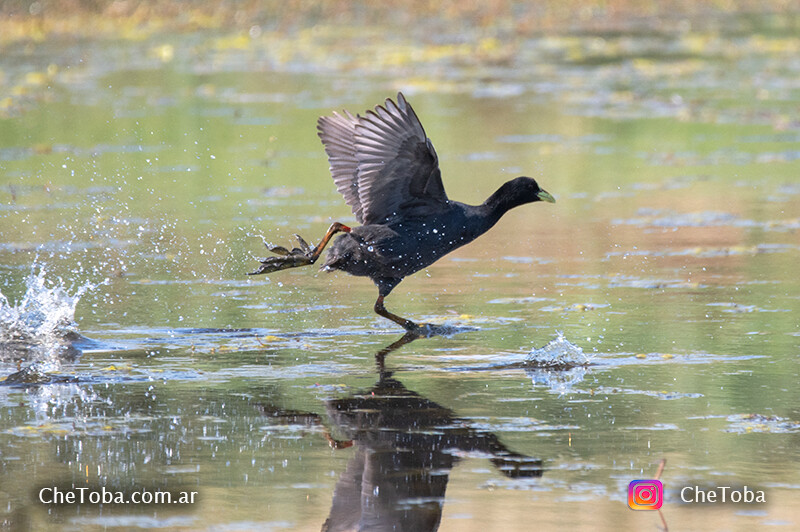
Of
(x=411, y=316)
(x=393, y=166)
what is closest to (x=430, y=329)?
(x=411, y=316)

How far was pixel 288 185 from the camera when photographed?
1330cm

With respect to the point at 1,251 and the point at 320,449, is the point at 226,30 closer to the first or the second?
the point at 1,251

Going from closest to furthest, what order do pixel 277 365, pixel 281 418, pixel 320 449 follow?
pixel 320 449, pixel 281 418, pixel 277 365

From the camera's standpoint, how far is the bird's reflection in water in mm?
4895

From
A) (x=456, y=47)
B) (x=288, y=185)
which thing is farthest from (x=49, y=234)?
(x=456, y=47)

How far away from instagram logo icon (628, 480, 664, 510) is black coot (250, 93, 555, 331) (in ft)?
9.78

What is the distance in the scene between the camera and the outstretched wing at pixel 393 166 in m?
7.65

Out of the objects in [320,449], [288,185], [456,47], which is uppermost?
[456,47]

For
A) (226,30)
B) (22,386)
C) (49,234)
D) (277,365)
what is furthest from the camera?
(226,30)

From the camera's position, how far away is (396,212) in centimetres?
802

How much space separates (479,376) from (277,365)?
3.37ft

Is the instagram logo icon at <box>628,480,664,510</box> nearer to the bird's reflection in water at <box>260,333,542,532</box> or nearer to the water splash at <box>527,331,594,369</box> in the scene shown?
the bird's reflection in water at <box>260,333,542,532</box>

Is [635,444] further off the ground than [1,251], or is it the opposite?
[1,251]

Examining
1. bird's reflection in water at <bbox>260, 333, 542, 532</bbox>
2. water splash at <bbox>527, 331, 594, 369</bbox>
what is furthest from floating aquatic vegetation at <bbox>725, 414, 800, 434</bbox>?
water splash at <bbox>527, 331, 594, 369</bbox>
